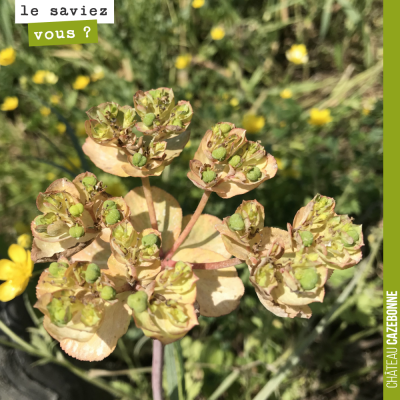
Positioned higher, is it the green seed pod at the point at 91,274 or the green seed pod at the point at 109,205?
the green seed pod at the point at 109,205

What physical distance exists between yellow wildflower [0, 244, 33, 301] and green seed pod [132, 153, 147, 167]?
1.65 ft

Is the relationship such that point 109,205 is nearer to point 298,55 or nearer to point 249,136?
point 249,136

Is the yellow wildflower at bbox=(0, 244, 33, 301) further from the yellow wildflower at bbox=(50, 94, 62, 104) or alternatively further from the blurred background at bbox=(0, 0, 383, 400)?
the yellow wildflower at bbox=(50, 94, 62, 104)

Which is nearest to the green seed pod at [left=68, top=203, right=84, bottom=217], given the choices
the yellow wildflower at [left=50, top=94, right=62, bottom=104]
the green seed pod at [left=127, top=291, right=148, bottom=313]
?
the green seed pod at [left=127, top=291, right=148, bottom=313]

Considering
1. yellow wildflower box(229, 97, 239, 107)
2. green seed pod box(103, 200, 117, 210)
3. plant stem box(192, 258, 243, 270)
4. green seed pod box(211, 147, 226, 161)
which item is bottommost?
plant stem box(192, 258, 243, 270)

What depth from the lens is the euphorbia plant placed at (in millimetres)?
653

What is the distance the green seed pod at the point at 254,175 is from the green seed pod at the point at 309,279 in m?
0.21

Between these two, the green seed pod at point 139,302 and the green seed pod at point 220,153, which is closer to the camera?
the green seed pod at point 139,302

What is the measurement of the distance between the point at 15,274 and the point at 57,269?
0.47 m

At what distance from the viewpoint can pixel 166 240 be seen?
35.9 inches

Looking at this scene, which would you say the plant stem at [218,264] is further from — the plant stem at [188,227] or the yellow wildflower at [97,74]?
the yellow wildflower at [97,74]

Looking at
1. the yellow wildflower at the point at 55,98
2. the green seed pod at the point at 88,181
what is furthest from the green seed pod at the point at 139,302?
the yellow wildflower at the point at 55,98

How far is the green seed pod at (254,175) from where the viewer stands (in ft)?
2.39

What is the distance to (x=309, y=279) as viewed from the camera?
63 cm
